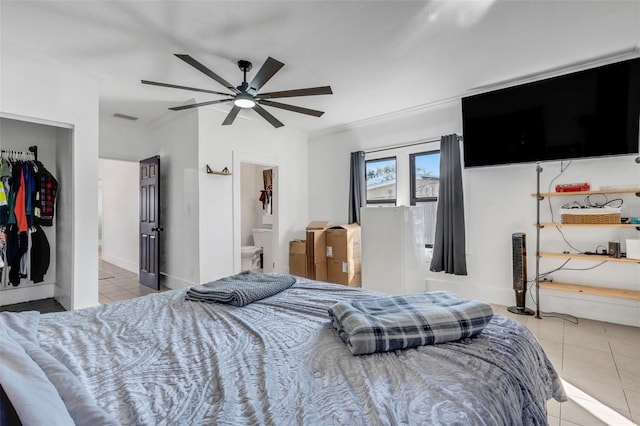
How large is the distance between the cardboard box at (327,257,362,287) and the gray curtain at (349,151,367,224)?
2.42 ft

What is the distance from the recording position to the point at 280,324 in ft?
4.42

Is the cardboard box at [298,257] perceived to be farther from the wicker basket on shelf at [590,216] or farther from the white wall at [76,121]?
the wicker basket on shelf at [590,216]

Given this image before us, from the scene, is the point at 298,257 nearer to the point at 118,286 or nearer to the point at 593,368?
the point at 118,286

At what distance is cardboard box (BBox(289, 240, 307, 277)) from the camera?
4.85 m

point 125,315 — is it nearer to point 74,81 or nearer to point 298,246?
point 74,81

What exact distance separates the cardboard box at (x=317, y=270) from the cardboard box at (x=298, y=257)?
87 mm

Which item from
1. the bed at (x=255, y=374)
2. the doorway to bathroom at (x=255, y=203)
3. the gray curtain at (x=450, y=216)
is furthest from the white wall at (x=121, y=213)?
the gray curtain at (x=450, y=216)

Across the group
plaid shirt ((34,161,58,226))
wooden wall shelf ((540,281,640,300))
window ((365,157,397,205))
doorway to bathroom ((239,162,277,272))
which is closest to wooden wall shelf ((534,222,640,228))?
wooden wall shelf ((540,281,640,300))

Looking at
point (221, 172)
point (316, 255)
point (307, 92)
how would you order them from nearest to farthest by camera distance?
1. point (307, 92)
2. point (221, 172)
3. point (316, 255)

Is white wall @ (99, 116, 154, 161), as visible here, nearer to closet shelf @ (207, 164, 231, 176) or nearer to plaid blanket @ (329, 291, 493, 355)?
closet shelf @ (207, 164, 231, 176)

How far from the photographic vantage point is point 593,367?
2311 millimetres

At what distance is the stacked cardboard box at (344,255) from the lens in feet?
14.8

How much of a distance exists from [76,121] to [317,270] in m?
3.45

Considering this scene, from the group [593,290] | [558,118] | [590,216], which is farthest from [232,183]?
[593,290]
